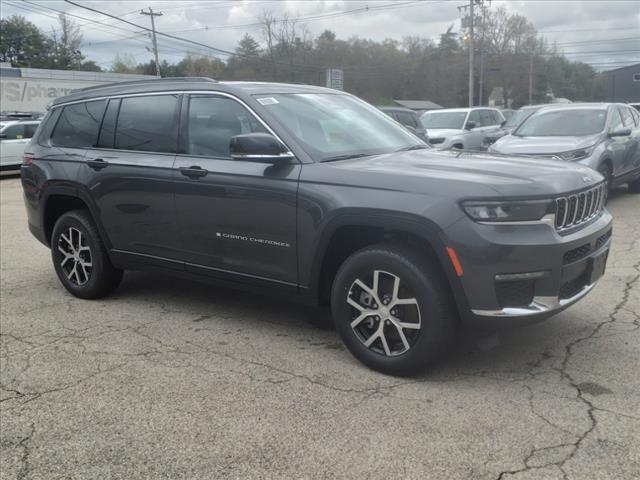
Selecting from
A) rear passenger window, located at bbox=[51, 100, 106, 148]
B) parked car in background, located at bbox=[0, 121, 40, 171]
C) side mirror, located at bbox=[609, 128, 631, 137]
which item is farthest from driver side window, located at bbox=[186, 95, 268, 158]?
parked car in background, located at bbox=[0, 121, 40, 171]

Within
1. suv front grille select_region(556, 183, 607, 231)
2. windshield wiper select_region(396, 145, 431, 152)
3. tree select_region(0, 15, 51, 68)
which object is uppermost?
tree select_region(0, 15, 51, 68)

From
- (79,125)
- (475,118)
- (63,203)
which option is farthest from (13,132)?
(79,125)

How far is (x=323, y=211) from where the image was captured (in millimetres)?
3816

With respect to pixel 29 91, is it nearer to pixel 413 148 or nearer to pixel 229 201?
pixel 229 201

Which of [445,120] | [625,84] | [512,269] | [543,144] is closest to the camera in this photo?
[512,269]

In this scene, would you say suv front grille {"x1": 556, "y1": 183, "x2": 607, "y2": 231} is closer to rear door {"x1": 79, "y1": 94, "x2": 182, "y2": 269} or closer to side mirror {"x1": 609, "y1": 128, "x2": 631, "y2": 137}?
rear door {"x1": 79, "y1": 94, "x2": 182, "y2": 269}

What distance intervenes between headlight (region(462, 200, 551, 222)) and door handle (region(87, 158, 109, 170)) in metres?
3.19

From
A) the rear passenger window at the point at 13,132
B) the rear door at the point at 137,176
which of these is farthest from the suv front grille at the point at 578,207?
the rear passenger window at the point at 13,132

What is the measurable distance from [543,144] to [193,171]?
6.38 metres

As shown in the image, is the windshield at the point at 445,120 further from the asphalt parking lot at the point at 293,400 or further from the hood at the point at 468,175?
the hood at the point at 468,175

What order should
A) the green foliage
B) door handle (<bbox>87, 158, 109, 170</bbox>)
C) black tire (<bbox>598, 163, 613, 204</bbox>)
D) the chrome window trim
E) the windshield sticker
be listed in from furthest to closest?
the green foliage, black tire (<bbox>598, 163, 613, 204</bbox>), door handle (<bbox>87, 158, 109, 170</bbox>), the windshield sticker, the chrome window trim

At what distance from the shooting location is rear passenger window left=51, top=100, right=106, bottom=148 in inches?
211

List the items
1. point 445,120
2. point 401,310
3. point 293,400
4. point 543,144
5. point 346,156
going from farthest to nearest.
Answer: point 445,120
point 543,144
point 346,156
point 401,310
point 293,400

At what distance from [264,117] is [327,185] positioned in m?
0.77
